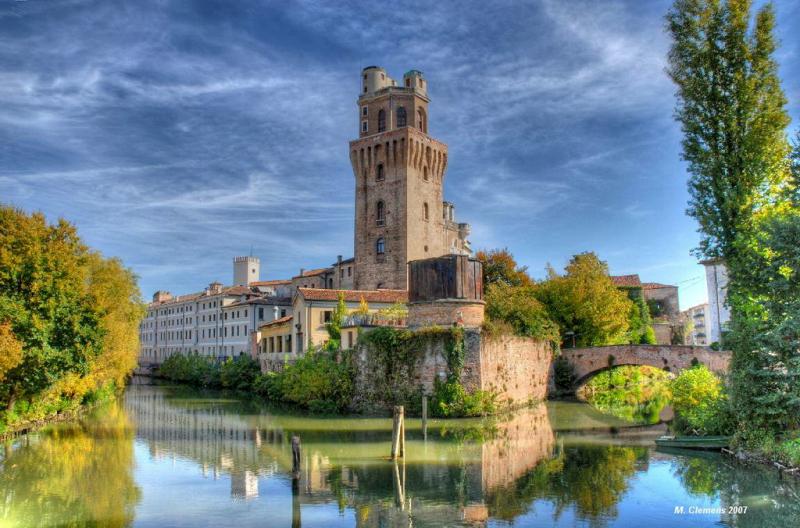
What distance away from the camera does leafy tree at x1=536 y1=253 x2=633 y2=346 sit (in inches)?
1671

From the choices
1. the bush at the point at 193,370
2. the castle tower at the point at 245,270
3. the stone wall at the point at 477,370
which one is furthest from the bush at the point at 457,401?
the castle tower at the point at 245,270

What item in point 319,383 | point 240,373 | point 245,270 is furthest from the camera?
point 245,270

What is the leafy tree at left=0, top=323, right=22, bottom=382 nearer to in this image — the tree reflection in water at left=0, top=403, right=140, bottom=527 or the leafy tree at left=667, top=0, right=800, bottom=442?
the tree reflection in water at left=0, top=403, right=140, bottom=527

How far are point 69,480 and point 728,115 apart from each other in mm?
22914

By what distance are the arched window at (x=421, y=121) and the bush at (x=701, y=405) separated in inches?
1458

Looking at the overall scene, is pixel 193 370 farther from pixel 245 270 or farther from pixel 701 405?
pixel 701 405

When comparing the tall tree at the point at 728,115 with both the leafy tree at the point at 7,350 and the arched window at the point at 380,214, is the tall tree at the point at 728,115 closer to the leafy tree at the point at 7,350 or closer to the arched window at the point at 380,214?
the leafy tree at the point at 7,350

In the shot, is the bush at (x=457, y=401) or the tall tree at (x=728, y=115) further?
the bush at (x=457, y=401)

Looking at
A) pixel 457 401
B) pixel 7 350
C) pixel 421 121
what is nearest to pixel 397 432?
pixel 457 401

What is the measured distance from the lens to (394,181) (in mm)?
53719

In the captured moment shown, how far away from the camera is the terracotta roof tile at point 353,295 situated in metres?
43.8

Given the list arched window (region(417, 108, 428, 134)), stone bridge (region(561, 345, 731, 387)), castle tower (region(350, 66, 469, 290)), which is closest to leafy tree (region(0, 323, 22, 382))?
stone bridge (region(561, 345, 731, 387))

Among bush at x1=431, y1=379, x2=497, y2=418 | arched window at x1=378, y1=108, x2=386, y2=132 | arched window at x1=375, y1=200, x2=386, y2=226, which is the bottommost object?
bush at x1=431, y1=379, x2=497, y2=418

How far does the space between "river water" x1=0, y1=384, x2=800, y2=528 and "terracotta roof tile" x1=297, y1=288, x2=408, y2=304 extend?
1713 cm
